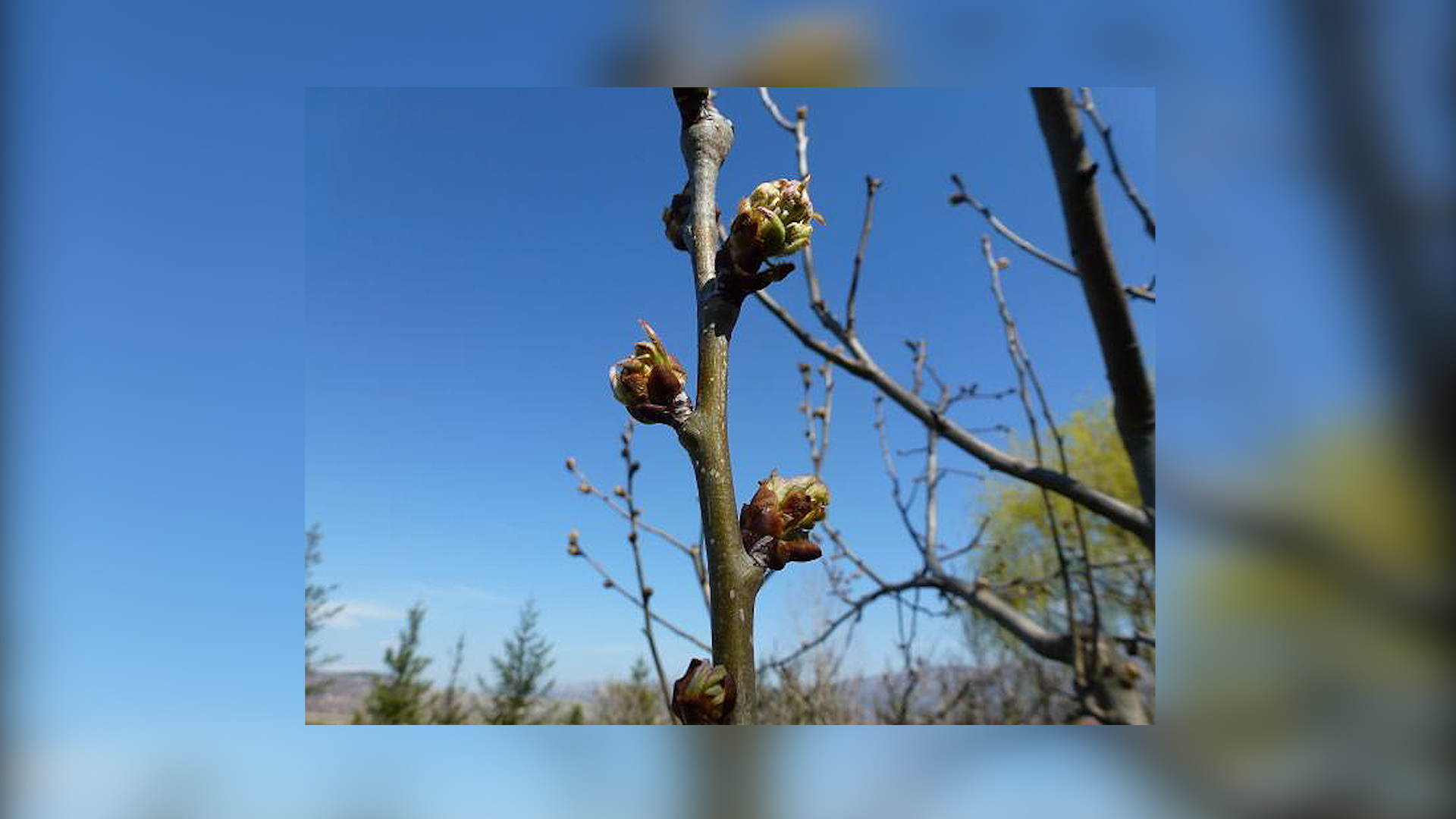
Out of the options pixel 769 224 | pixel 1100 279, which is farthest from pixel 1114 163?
pixel 769 224

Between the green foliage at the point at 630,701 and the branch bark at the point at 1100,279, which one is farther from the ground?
the branch bark at the point at 1100,279

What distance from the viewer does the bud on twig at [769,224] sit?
0.31 metres

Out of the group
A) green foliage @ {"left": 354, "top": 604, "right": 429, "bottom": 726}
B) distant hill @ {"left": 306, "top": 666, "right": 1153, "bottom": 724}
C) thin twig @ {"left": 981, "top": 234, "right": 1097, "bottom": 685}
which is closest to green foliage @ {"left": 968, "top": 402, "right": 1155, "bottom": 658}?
distant hill @ {"left": 306, "top": 666, "right": 1153, "bottom": 724}

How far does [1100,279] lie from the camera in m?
0.58

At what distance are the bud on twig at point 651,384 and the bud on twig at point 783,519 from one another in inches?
1.7

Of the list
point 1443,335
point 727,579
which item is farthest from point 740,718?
point 1443,335

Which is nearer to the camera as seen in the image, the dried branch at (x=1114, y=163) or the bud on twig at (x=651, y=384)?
the bud on twig at (x=651, y=384)

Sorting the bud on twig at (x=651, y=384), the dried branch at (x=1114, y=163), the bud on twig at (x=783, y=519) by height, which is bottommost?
the bud on twig at (x=783, y=519)

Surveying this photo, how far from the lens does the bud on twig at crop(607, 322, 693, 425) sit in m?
0.31

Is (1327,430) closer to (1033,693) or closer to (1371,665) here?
(1371,665)

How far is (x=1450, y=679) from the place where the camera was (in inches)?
10.6

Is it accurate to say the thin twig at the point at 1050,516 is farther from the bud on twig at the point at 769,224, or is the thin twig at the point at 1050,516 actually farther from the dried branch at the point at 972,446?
the bud on twig at the point at 769,224

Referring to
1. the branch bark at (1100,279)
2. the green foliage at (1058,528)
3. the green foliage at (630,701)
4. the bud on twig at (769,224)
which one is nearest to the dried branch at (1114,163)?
the branch bark at (1100,279)

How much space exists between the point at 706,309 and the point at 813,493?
0.08 m
